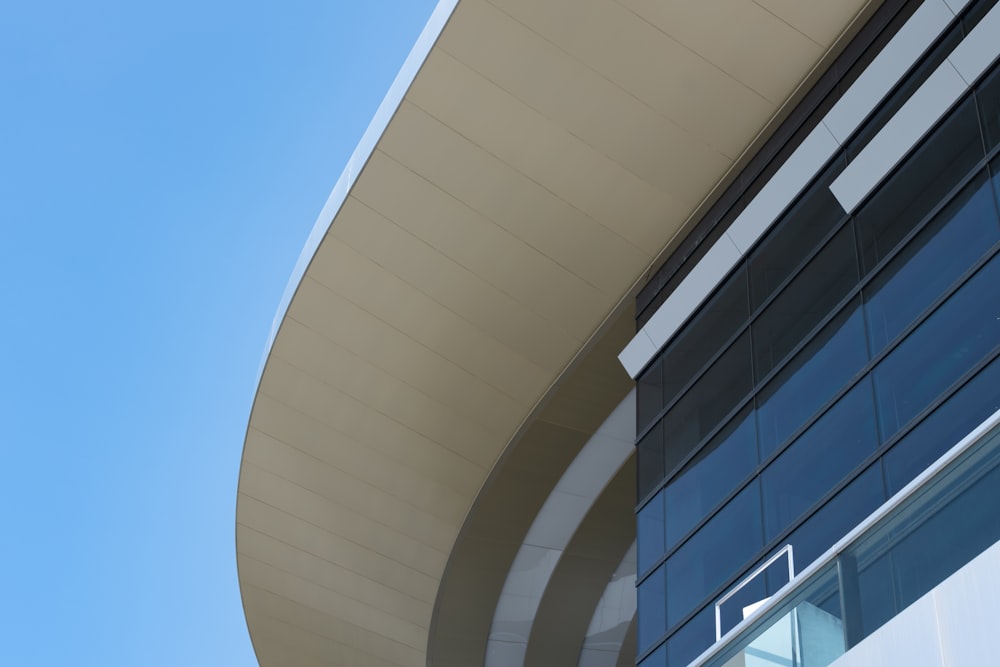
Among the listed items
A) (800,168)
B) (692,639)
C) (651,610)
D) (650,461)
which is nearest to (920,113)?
(800,168)

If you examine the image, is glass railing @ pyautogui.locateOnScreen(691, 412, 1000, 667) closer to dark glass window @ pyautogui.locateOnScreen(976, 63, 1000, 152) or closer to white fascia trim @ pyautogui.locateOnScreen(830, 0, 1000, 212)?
dark glass window @ pyautogui.locateOnScreen(976, 63, 1000, 152)

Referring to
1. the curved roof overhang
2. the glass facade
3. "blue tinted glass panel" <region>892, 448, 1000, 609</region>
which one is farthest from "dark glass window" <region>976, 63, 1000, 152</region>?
"blue tinted glass panel" <region>892, 448, 1000, 609</region>

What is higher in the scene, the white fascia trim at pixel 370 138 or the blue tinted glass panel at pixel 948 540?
the white fascia trim at pixel 370 138

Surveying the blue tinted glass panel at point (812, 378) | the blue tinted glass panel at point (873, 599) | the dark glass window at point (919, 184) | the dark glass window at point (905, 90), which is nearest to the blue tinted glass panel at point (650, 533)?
the blue tinted glass panel at point (812, 378)

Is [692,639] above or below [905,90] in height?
below

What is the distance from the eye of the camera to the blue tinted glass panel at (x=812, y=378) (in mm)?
9977

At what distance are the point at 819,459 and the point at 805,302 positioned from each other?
1.66m

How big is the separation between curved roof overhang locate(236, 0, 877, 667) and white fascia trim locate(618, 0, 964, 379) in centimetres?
76

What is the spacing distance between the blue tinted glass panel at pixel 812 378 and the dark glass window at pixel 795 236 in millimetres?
1002

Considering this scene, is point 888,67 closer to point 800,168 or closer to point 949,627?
point 800,168

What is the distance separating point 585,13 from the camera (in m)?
11.8

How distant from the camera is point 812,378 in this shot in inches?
406

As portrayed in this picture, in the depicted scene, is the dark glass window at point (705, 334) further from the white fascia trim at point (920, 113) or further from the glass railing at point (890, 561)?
the glass railing at point (890, 561)

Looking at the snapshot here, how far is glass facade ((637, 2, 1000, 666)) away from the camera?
8922 millimetres
